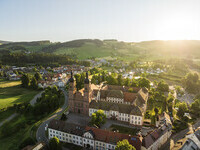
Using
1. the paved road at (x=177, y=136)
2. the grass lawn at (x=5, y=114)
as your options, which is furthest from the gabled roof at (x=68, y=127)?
the grass lawn at (x=5, y=114)

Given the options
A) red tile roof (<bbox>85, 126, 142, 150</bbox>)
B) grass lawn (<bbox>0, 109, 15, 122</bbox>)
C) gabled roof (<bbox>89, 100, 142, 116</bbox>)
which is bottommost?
grass lawn (<bbox>0, 109, 15, 122</bbox>)

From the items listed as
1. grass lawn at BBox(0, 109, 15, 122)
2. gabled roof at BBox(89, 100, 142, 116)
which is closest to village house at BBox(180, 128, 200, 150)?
gabled roof at BBox(89, 100, 142, 116)

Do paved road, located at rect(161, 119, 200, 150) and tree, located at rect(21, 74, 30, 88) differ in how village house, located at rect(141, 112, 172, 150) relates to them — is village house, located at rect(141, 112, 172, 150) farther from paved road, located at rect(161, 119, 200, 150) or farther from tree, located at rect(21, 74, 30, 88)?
tree, located at rect(21, 74, 30, 88)

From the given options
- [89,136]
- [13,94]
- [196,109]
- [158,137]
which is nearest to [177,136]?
[158,137]

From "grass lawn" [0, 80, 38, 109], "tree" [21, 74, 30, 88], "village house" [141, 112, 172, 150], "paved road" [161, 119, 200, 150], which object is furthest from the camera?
"tree" [21, 74, 30, 88]

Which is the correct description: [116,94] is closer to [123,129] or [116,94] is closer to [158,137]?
[123,129]

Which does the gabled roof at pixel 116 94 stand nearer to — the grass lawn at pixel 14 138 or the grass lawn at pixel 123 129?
A: the grass lawn at pixel 123 129
